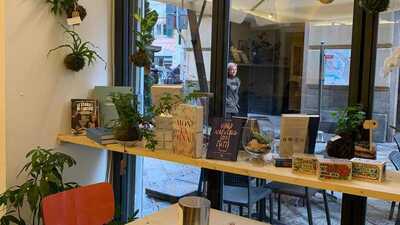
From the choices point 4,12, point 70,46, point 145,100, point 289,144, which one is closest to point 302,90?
point 289,144

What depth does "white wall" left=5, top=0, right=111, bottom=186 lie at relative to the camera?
251 cm

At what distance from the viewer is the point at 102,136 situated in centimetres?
254

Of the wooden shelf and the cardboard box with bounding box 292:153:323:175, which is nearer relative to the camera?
the wooden shelf

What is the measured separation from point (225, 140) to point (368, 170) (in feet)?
2.28

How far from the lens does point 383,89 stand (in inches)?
84.9

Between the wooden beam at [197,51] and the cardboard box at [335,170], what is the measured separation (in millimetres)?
1040

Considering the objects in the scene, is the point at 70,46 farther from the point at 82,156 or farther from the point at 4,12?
the point at 82,156

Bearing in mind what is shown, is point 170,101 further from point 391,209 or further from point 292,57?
point 391,209

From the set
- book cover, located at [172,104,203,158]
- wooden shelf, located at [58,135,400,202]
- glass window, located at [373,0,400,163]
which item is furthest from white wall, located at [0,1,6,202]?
glass window, located at [373,0,400,163]

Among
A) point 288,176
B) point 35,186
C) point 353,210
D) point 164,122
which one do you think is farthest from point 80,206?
point 353,210

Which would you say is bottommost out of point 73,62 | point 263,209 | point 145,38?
point 263,209

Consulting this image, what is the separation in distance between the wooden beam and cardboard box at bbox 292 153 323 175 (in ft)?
2.98

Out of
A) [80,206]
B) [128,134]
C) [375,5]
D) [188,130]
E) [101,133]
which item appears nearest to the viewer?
[375,5]

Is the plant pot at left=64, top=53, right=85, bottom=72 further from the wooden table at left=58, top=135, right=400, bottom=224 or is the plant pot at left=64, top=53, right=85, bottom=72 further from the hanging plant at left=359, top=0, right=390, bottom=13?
the hanging plant at left=359, top=0, right=390, bottom=13
